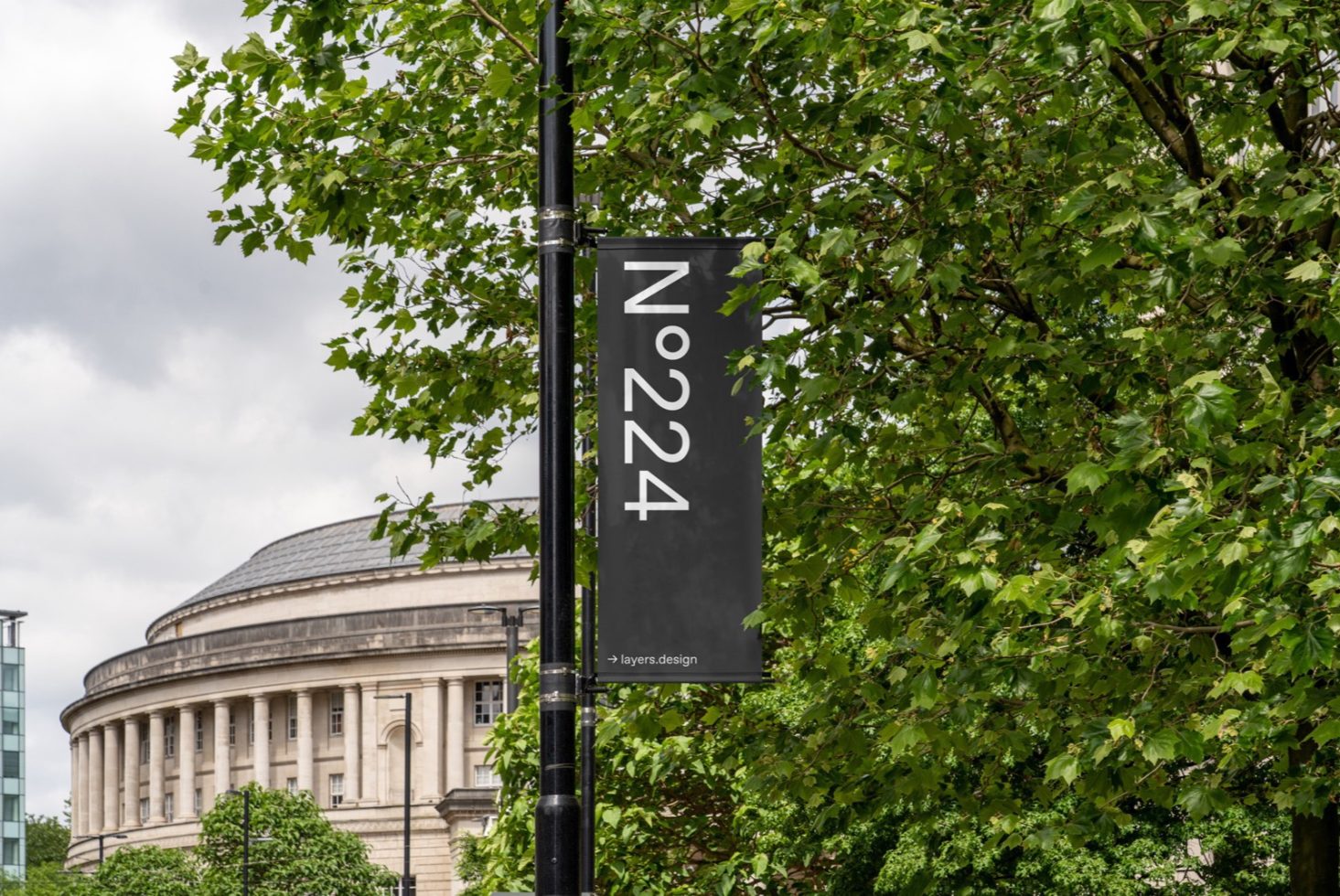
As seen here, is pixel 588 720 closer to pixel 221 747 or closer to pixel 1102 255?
pixel 1102 255

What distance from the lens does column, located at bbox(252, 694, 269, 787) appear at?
114 meters

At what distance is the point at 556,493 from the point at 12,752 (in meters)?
165

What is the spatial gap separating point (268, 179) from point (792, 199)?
4664 millimetres

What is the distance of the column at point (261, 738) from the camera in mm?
114250

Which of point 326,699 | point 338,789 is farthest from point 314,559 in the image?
point 338,789

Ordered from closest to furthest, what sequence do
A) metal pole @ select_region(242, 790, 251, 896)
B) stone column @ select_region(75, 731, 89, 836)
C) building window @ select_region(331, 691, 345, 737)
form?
metal pole @ select_region(242, 790, 251, 896), building window @ select_region(331, 691, 345, 737), stone column @ select_region(75, 731, 89, 836)

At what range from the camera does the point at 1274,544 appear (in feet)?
28.0

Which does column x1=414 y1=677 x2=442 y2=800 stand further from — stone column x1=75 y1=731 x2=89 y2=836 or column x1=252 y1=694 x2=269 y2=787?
stone column x1=75 y1=731 x2=89 y2=836

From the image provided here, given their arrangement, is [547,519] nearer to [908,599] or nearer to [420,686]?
[908,599]

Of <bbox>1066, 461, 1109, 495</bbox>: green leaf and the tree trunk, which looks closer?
<bbox>1066, 461, 1109, 495</bbox>: green leaf

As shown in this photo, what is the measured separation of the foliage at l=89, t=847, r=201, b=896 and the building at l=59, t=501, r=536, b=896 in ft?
97.6

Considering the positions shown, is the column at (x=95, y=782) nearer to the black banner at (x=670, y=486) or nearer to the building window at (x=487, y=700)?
the building window at (x=487, y=700)

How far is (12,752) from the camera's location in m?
162

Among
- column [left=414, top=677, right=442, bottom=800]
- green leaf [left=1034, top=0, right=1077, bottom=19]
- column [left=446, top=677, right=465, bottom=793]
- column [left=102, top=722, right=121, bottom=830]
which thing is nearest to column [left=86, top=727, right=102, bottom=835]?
column [left=102, top=722, right=121, bottom=830]
